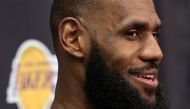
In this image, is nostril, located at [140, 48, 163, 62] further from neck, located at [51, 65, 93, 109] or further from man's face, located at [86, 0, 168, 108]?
neck, located at [51, 65, 93, 109]

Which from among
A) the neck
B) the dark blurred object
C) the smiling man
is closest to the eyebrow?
the smiling man

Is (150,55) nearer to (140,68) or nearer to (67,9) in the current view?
(140,68)

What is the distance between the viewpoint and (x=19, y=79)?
363cm

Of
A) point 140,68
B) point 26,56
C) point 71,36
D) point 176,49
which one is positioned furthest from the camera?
point 176,49

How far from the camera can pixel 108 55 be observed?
228 centimetres

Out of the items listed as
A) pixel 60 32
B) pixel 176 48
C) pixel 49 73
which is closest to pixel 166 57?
pixel 176 48


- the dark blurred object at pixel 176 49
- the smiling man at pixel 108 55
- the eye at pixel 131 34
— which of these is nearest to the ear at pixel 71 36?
the smiling man at pixel 108 55

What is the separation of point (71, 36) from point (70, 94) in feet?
0.69

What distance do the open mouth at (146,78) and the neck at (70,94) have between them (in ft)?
0.71

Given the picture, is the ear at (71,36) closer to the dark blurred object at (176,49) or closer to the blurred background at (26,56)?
the blurred background at (26,56)

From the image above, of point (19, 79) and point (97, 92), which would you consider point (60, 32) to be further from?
point (19, 79)

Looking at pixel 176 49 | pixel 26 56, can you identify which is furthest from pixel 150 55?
pixel 176 49

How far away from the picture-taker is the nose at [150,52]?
7.35ft

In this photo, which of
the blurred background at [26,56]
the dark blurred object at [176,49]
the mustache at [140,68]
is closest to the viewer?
the mustache at [140,68]
